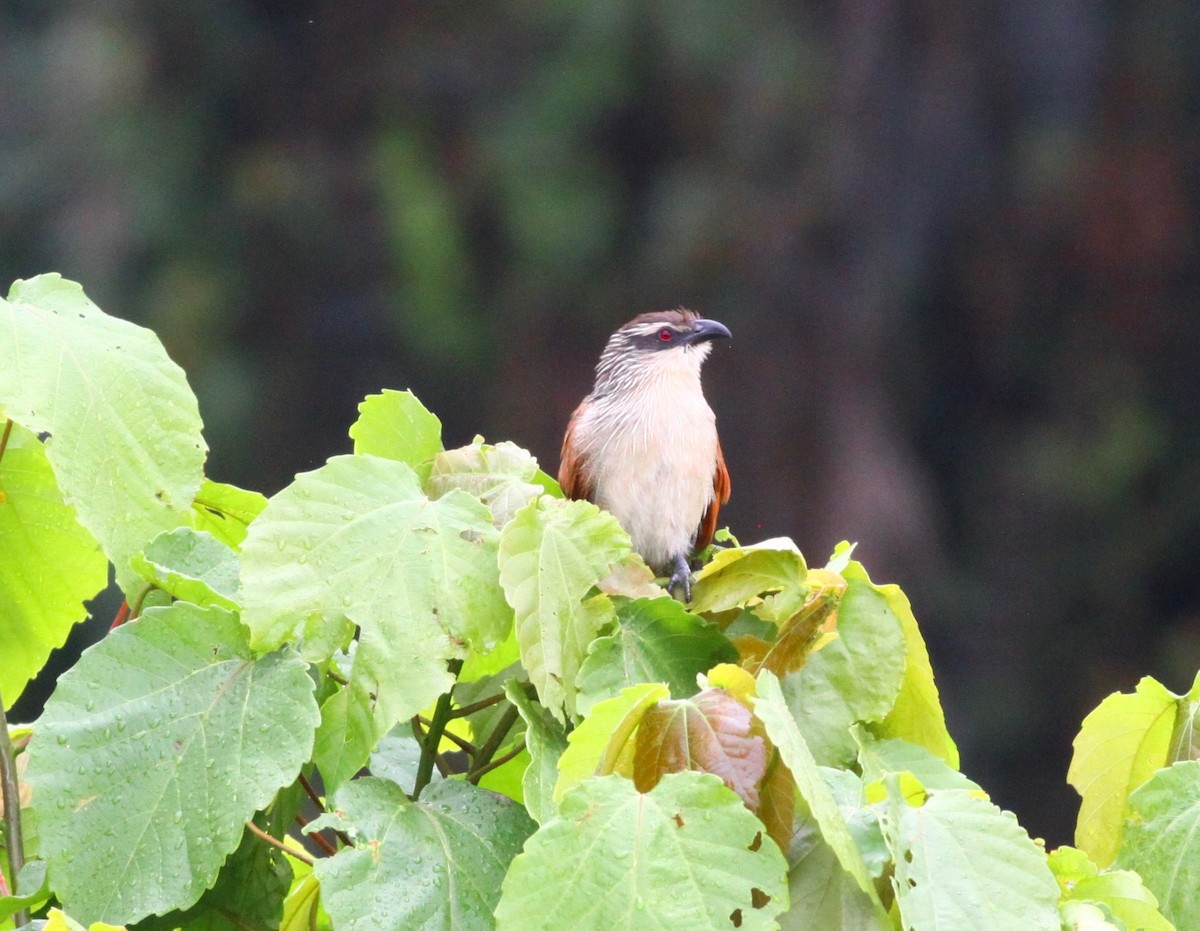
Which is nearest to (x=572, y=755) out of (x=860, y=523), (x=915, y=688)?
(x=915, y=688)

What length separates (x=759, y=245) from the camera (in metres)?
10.0

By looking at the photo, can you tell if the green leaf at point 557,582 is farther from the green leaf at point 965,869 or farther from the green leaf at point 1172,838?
the green leaf at point 1172,838

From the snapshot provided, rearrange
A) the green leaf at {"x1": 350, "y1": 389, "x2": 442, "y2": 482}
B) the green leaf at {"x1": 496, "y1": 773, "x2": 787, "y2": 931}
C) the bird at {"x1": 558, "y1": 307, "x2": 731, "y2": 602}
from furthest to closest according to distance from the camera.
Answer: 1. the bird at {"x1": 558, "y1": 307, "x2": 731, "y2": 602}
2. the green leaf at {"x1": 350, "y1": 389, "x2": 442, "y2": 482}
3. the green leaf at {"x1": 496, "y1": 773, "x2": 787, "y2": 931}

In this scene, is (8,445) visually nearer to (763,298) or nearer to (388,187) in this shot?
(763,298)

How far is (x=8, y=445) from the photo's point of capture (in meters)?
1.30

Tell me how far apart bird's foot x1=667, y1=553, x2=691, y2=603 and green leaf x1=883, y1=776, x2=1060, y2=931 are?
383mm

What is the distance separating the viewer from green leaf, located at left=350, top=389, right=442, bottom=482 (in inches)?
49.1

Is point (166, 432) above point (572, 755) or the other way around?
above

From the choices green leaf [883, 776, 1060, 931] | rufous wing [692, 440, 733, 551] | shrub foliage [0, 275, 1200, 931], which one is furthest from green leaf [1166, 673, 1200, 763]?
rufous wing [692, 440, 733, 551]

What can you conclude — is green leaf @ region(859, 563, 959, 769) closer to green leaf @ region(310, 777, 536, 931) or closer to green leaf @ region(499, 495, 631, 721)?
green leaf @ region(499, 495, 631, 721)

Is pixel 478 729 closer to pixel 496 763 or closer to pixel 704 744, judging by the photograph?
pixel 496 763

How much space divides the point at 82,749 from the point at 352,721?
174 millimetres

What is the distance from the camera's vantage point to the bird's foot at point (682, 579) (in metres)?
1.44

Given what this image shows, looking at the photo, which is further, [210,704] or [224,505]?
[224,505]
